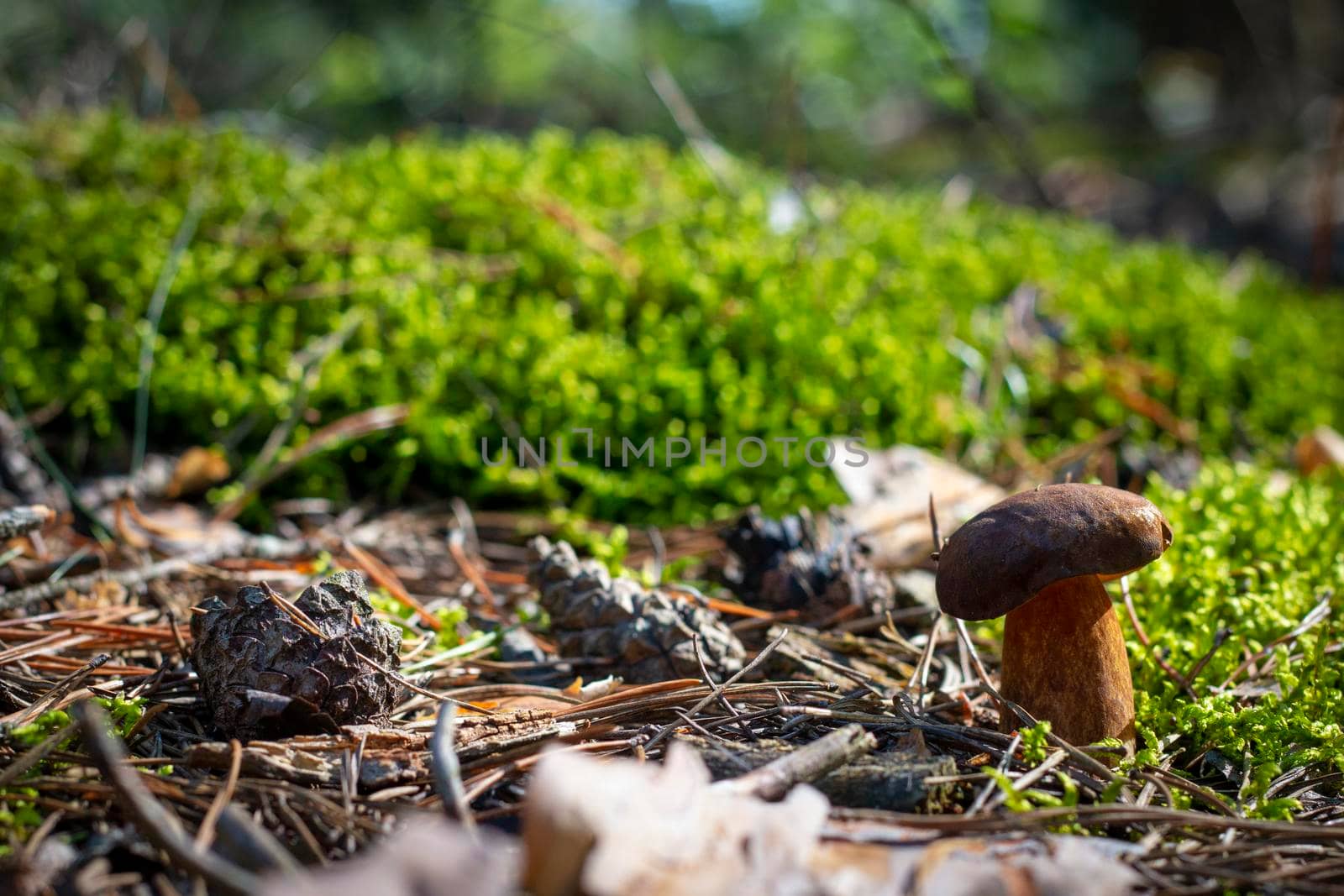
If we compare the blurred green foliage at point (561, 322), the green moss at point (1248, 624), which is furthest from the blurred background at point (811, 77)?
the green moss at point (1248, 624)

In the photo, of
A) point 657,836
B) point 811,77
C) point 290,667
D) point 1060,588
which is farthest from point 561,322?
point 811,77

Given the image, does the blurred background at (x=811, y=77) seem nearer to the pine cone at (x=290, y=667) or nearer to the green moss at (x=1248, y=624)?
the green moss at (x=1248, y=624)

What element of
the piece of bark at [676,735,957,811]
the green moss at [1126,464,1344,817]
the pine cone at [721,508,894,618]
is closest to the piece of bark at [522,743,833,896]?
the piece of bark at [676,735,957,811]

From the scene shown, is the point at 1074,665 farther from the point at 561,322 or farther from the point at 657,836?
the point at 561,322

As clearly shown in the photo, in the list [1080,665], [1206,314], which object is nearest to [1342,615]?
[1080,665]

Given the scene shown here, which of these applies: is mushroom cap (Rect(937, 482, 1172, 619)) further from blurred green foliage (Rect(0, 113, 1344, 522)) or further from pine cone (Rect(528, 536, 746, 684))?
blurred green foliage (Rect(0, 113, 1344, 522))
